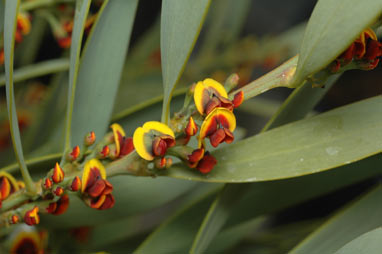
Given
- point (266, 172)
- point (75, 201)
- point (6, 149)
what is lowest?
point (266, 172)

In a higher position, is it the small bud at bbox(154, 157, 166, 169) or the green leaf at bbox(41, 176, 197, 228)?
the green leaf at bbox(41, 176, 197, 228)

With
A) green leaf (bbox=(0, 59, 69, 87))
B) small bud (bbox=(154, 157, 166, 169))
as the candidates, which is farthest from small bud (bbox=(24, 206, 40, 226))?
green leaf (bbox=(0, 59, 69, 87))

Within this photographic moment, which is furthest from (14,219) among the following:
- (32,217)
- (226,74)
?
(226,74)

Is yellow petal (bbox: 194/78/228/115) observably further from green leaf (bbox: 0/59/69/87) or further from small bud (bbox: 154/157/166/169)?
green leaf (bbox: 0/59/69/87)

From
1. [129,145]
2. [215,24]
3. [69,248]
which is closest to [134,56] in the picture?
[215,24]

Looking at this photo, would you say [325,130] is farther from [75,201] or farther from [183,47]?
[75,201]

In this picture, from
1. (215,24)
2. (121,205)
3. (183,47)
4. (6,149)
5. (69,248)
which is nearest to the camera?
(183,47)
